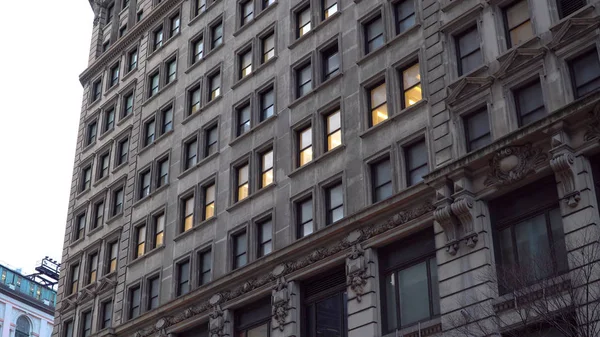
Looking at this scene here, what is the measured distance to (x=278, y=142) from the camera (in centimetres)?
3975

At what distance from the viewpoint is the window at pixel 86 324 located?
1883 inches

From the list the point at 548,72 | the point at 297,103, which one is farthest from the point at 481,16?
the point at 297,103

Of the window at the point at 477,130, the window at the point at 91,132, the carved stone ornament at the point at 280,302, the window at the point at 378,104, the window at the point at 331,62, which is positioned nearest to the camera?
the window at the point at 477,130

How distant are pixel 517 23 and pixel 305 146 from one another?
11.3 meters

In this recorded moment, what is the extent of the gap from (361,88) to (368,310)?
9890 millimetres

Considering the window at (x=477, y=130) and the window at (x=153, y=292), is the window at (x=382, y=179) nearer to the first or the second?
the window at (x=477, y=130)

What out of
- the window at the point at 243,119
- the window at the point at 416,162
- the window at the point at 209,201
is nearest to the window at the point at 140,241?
the window at the point at 209,201

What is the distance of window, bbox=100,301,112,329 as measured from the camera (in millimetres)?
46806

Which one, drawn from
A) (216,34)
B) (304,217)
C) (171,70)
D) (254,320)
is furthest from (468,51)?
(171,70)

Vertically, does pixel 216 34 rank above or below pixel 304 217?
above

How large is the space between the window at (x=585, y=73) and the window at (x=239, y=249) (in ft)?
55.1

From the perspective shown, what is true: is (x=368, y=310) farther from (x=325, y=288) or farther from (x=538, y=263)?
(x=538, y=263)

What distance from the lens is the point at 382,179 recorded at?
33969 mm

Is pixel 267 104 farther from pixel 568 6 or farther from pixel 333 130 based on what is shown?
pixel 568 6
